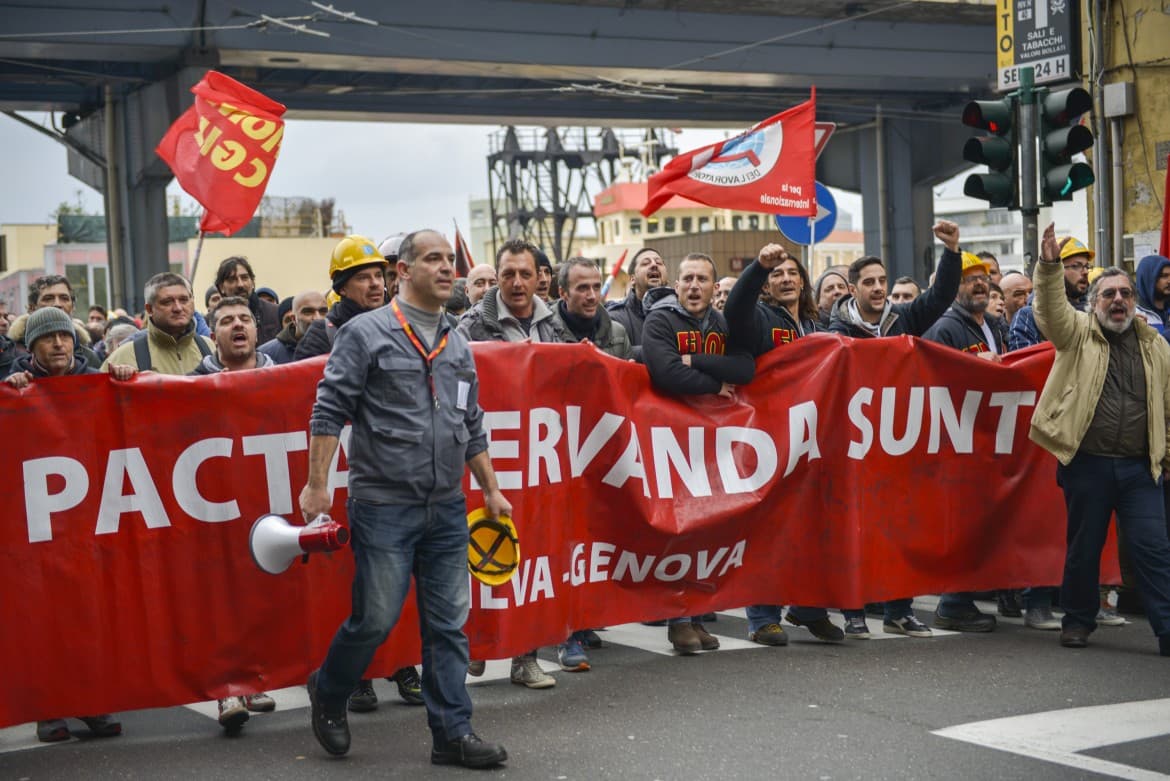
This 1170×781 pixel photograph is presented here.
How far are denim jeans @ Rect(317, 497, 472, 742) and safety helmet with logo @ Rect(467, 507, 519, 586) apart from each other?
42 cm

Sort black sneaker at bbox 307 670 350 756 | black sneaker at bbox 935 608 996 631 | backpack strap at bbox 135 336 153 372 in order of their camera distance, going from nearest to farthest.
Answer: black sneaker at bbox 307 670 350 756
backpack strap at bbox 135 336 153 372
black sneaker at bbox 935 608 996 631

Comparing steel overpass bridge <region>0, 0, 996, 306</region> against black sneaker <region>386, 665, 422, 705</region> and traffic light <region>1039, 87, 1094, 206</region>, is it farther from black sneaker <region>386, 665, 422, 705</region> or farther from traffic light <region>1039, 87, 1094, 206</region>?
black sneaker <region>386, 665, 422, 705</region>

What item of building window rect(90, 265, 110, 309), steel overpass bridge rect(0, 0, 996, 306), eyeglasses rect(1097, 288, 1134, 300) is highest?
steel overpass bridge rect(0, 0, 996, 306)

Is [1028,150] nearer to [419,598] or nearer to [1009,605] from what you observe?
[1009,605]

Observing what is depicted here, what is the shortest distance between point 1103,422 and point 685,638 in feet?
8.28

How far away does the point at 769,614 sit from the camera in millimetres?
8461

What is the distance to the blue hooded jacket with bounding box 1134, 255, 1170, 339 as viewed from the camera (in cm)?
896

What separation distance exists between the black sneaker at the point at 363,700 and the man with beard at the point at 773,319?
2297 millimetres

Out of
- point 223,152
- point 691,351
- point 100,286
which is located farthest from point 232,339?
point 100,286

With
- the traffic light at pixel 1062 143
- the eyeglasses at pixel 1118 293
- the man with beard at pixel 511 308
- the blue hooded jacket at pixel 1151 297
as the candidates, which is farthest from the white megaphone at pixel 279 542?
the traffic light at pixel 1062 143

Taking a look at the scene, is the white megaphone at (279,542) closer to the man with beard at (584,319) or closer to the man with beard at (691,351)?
the man with beard at (584,319)

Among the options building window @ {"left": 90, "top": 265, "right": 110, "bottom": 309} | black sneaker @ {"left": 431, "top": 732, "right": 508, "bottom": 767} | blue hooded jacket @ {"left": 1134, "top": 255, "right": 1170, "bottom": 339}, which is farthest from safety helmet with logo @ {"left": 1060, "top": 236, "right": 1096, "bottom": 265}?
building window @ {"left": 90, "top": 265, "right": 110, "bottom": 309}

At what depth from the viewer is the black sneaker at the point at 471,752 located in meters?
5.86

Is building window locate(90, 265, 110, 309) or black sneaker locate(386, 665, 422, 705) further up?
building window locate(90, 265, 110, 309)
